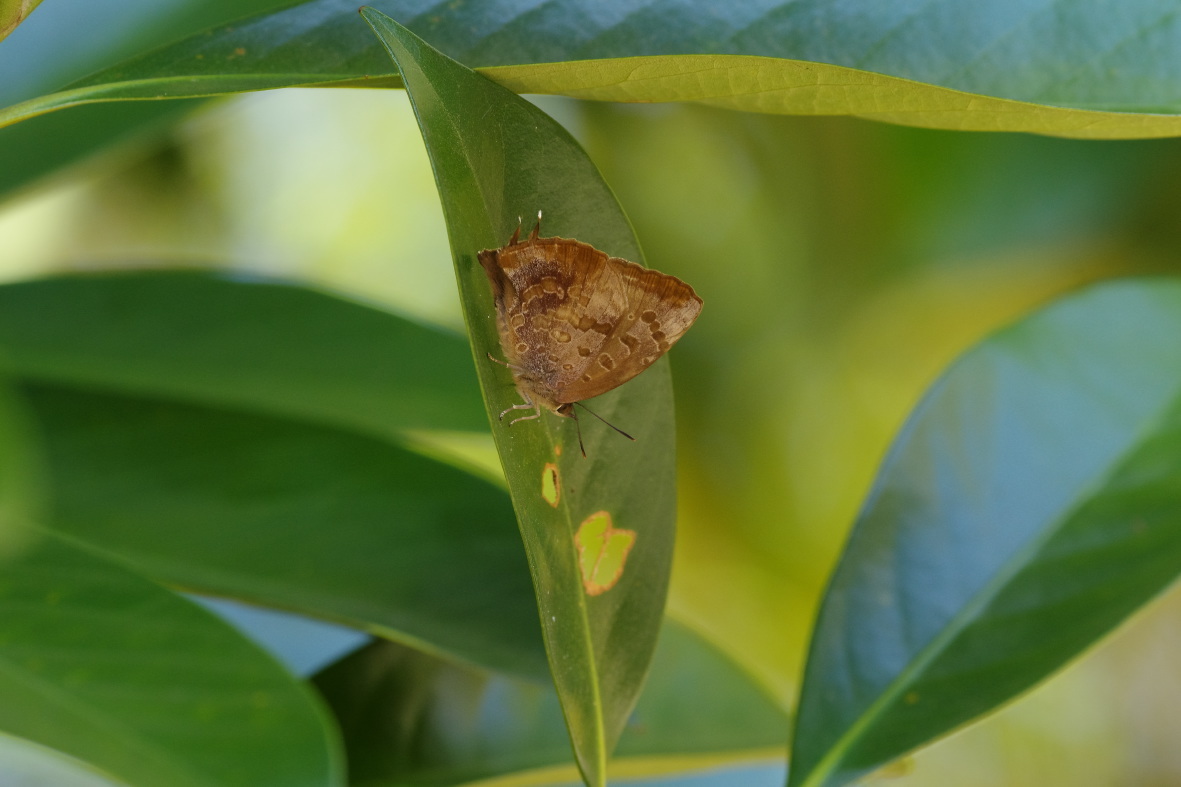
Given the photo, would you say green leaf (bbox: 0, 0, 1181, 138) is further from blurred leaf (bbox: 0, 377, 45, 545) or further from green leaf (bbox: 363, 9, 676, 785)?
blurred leaf (bbox: 0, 377, 45, 545)

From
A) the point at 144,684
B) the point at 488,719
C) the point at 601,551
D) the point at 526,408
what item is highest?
the point at 526,408

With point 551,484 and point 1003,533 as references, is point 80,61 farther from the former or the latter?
point 1003,533

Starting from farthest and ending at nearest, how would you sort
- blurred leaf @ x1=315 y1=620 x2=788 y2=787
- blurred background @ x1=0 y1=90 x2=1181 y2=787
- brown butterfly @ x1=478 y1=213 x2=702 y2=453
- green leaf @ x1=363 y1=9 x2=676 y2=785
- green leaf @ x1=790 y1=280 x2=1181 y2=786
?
blurred background @ x1=0 y1=90 x2=1181 y2=787, blurred leaf @ x1=315 y1=620 x2=788 y2=787, green leaf @ x1=790 y1=280 x2=1181 y2=786, brown butterfly @ x1=478 y1=213 x2=702 y2=453, green leaf @ x1=363 y1=9 x2=676 y2=785

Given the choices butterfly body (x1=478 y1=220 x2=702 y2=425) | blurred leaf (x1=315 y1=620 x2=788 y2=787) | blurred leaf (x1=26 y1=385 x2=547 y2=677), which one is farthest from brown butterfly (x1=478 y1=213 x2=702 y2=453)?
blurred leaf (x1=315 y1=620 x2=788 y2=787)

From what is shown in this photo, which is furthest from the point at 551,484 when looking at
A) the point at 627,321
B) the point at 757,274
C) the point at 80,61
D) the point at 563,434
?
the point at 757,274

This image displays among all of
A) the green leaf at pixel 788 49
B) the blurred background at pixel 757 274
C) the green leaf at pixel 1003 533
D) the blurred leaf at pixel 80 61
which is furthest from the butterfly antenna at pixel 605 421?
the blurred background at pixel 757 274

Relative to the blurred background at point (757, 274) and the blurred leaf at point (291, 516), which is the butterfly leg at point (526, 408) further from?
the blurred background at point (757, 274)
